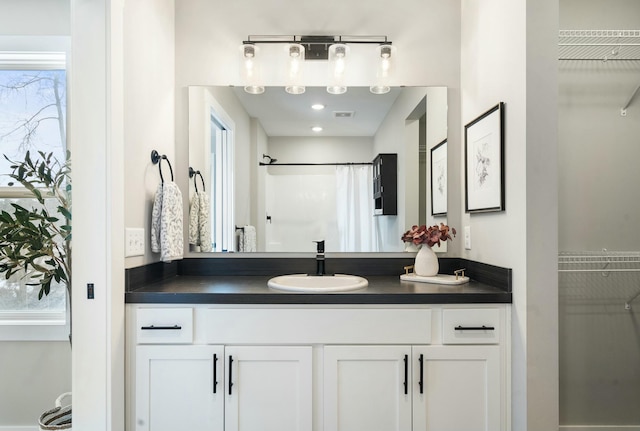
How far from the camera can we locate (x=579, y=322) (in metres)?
2.05

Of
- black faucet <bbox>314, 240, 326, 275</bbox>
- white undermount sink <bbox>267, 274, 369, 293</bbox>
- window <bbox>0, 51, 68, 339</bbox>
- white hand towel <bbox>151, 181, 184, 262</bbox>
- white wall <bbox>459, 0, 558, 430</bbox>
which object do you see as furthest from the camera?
window <bbox>0, 51, 68, 339</bbox>

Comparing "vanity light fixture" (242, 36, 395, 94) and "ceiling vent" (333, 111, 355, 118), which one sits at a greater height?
"vanity light fixture" (242, 36, 395, 94)

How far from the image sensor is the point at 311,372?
1.53m

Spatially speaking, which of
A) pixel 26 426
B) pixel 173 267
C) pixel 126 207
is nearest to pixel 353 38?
pixel 126 207

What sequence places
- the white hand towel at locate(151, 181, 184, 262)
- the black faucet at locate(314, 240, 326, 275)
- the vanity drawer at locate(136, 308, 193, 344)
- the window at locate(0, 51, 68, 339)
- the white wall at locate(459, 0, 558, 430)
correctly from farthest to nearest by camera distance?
1. the window at locate(0, 51, 68, 339)
2. the black faucet at locate(314, 240, 326, 275)
3. the white hand towel at locate(151, 181, 184, 262)
4. the vanity drawer at locate(136, 308, 193, 344)
5. the white wall at locate(459, 0, 558, 430)

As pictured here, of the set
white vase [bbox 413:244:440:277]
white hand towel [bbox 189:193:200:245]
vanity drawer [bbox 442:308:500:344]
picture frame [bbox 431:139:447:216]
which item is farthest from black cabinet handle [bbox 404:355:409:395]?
white hand towel [bbox 189:193:200:245]

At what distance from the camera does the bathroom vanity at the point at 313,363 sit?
5.01 ft

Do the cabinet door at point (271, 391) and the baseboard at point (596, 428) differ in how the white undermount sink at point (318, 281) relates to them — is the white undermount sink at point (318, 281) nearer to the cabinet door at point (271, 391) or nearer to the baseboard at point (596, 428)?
the cabinet door at point (271, 391)

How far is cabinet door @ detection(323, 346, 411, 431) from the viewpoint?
1528 millimetres

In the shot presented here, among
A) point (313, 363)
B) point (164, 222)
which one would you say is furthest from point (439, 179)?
point (164, 222)

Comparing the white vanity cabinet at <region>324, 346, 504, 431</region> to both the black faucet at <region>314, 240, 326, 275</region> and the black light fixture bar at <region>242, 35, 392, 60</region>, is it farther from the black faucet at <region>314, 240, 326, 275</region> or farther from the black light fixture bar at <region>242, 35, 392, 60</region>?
the black light fixture bar at <region>242, 35, 392, 60</region>

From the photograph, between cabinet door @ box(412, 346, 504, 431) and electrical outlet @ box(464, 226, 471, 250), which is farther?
electrical outlet @ box(464, 226, 471, 250)

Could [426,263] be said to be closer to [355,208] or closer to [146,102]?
[355,208]

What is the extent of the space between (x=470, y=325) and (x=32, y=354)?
7.81ft
